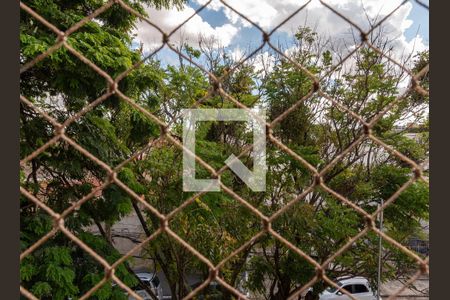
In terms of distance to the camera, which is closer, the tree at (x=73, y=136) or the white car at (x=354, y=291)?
the tree at (x=73, y=136)

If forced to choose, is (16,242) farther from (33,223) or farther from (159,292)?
(159,292)

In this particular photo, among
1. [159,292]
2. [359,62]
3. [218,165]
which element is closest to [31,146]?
[218,165]

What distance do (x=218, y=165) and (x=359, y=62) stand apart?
263 centimetres

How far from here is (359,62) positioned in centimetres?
493

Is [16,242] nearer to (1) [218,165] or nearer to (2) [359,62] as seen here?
(1) [218,165]

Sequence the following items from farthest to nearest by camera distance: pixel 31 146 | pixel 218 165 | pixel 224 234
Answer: pixel 224 234, pixel 218 165, pixel 31 146

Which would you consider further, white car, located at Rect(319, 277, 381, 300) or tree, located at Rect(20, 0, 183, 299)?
white car, located at Rect(319, 277, 381, 300)

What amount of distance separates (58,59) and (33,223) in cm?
97

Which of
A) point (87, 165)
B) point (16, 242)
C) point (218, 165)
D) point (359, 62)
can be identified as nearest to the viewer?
point (16, 242)

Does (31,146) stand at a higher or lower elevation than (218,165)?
lower

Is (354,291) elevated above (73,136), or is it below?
below

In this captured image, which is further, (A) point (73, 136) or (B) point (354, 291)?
(B) point (354, 291)

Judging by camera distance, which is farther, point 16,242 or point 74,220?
point 74,220

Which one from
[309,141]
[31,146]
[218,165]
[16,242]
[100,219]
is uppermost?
[309,141]
